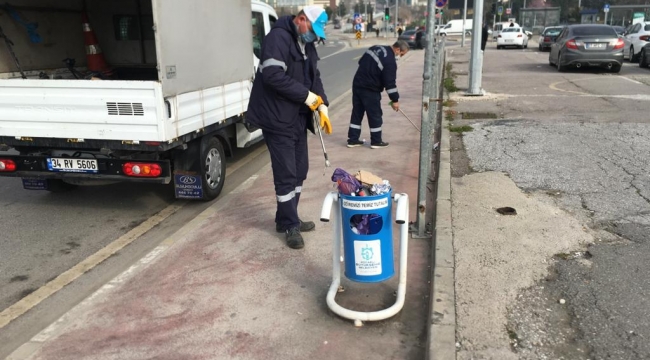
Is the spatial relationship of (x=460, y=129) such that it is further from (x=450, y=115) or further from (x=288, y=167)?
(x=288, y=167)

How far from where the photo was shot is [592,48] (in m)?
16.8

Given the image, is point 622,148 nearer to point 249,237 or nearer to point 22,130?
point 249,237

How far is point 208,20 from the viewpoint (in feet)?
19.5

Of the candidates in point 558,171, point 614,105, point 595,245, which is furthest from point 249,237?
point 614,105

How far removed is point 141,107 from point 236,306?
2.16 m

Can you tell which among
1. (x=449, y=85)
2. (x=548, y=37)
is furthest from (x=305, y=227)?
(x=548, y=37)

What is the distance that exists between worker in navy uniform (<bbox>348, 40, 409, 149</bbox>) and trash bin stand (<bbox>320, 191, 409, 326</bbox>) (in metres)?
4.49

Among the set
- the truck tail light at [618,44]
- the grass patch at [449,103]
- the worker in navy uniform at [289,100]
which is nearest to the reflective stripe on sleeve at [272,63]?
the worker in navy uniform at [289,100]

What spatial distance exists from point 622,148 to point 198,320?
6.20 metres

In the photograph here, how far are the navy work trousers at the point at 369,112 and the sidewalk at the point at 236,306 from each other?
3.17 m

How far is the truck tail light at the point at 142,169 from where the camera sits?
5398mm

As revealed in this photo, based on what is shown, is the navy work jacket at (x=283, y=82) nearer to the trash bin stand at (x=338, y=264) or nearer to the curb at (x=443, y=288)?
the trash bin stand at (x=338, y=264)

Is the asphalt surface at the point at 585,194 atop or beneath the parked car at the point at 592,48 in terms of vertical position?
beneath

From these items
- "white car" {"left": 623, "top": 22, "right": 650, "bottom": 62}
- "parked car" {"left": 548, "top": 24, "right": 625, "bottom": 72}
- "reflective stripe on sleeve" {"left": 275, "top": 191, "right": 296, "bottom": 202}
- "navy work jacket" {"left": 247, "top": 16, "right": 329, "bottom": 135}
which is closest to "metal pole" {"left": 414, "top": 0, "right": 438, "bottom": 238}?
"navy work jacket" {"left": 247, "top": 16, "right": 329, "bottom": 135}
